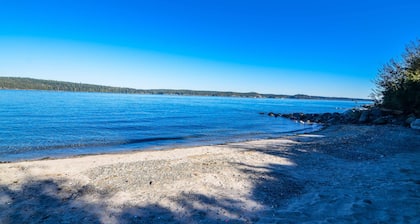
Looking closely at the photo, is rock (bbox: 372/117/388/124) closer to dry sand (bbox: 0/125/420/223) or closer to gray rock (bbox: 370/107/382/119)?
gray rock (bbox: 370/107/382/119)

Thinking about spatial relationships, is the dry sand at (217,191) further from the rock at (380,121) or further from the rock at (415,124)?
the rock at (380,121)

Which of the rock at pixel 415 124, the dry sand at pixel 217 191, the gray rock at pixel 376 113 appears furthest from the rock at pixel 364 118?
the dry sand at pixel 217 191

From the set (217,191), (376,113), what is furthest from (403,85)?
(217,191)

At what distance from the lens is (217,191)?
6852 millimetres

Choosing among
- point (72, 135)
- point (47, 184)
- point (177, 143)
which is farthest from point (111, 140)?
point (47, 184)

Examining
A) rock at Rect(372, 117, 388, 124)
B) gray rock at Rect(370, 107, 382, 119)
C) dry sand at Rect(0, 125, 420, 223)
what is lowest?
dry sand at Rect(0, 125, 420, 223)

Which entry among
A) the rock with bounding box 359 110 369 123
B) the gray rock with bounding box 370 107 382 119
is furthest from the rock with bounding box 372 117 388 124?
the gray rock with bounding box 370 107 382 119

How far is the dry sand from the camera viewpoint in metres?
5.26

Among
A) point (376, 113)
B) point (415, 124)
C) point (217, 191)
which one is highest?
point (376, 113)

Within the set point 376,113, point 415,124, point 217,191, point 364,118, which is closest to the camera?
point 217,191

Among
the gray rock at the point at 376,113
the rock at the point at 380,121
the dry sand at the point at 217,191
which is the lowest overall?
the dry sand at the point at 217,191

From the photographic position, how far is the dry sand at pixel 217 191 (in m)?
5.26

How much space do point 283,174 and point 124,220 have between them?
221 inches

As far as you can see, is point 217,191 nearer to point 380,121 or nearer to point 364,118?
point 380,121
